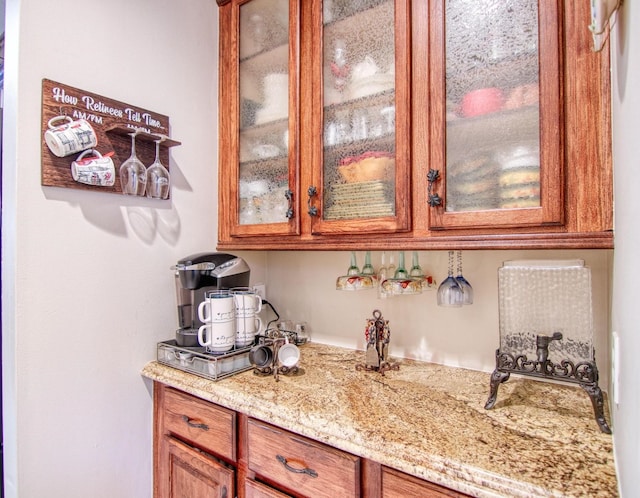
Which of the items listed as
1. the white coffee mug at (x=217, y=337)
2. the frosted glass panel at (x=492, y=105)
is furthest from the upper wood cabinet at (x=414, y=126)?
the white coffee mug at (x=217, y=337)

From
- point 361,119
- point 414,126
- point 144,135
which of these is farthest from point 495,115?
point 144,135

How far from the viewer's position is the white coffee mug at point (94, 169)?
4.01ft

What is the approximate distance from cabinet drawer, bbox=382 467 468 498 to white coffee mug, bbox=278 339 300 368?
52 centimetres

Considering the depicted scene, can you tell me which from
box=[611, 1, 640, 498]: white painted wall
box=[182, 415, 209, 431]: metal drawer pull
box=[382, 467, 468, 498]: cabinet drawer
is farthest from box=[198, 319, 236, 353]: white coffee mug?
box=[611, 1, 640, 498]: white painted wall

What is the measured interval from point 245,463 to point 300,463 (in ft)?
0.76

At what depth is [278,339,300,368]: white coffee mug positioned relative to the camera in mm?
1298

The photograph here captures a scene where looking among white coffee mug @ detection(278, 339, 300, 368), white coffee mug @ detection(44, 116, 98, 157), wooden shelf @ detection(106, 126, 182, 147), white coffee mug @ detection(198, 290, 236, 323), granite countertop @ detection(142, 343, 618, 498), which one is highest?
wooden shelf @ detection(106, 126, 182, 147)

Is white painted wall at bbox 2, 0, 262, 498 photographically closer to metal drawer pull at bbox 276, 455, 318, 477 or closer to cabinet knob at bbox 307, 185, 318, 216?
cabinet knob at bbox 307, 185, 318, 216

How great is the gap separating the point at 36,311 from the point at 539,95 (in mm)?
1603

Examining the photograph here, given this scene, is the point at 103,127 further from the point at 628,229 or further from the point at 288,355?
the point at 628,229

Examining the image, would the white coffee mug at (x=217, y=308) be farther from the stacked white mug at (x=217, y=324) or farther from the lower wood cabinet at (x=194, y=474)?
the lower wood cabinet at (x=194, y=474)

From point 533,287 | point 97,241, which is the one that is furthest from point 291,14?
point 533,287

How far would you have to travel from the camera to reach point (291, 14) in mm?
1400

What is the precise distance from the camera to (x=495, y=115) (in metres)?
1.02
